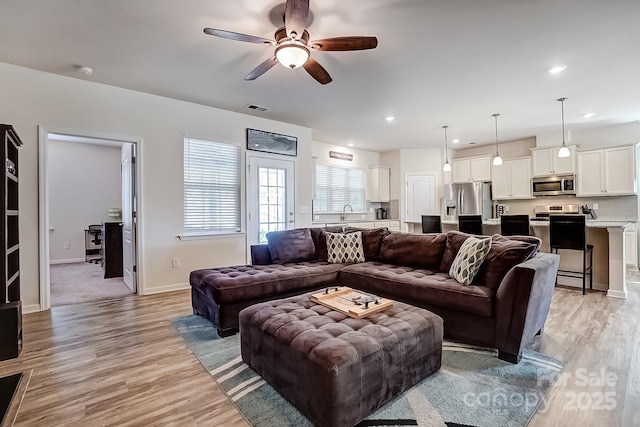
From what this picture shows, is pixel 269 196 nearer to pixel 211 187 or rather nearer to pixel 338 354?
pixel 211 187

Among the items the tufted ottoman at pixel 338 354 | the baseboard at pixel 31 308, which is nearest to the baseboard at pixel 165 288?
the baseboard at pixel 31 308

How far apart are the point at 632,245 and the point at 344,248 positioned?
224 inches

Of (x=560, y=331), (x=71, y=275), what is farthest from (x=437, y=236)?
(x=71, y=275)

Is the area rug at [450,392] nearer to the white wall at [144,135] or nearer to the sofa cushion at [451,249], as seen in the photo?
the sofa cushion at [451,249]

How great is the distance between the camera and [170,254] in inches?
169

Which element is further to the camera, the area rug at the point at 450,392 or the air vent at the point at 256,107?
the air vent at the point at 256,107

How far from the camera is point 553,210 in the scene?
6430mm

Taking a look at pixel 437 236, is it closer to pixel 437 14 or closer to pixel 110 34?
pixel 437 14

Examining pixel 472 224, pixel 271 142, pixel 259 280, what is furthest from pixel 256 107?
pixel 472 224

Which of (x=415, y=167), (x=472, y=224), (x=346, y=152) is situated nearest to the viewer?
(x=472, y=224)

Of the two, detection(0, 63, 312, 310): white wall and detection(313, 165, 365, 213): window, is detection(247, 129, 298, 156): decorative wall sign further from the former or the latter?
detection(313, 165, 365, 213): window

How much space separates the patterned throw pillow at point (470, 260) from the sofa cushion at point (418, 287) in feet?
0.24

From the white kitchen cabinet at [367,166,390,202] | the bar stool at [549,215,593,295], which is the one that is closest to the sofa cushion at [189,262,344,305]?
the bar stool at [549,215,593,295]

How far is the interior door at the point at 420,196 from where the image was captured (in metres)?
7.71
